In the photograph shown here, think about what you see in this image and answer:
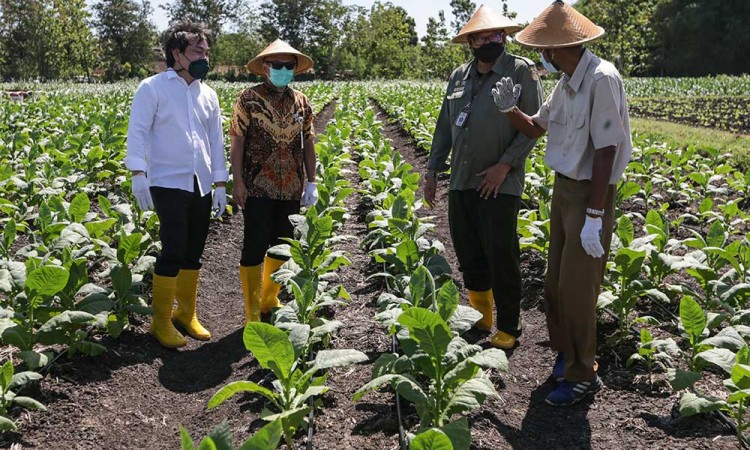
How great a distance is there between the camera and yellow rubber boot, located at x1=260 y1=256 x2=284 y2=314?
4809 mm

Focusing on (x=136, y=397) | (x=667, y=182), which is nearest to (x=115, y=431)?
(x=136, y=397)

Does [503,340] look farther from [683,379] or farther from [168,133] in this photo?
[168,133]

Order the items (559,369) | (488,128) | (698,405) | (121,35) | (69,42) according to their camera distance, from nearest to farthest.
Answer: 1. (698,405)
2. (559,369)
3. (488,128)
4. (69,42)
5. (121,35)

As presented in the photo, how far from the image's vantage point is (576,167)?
11.1ft

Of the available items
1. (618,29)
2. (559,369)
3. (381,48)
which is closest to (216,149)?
(559,369)

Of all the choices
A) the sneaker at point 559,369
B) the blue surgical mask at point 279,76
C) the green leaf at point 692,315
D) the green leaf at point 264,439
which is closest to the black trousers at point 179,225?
the blue surgical mask at point 279,76

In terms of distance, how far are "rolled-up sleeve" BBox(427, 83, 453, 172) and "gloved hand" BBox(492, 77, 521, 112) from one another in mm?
752

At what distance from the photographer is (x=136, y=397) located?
12.4 feet

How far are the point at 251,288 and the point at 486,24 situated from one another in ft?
7.44

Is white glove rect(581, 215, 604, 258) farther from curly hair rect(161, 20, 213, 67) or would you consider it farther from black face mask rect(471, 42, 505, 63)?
curly hair rect(161, 20, 213, 67)

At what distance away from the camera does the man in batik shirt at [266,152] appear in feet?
14.5

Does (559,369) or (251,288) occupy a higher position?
(251,288)

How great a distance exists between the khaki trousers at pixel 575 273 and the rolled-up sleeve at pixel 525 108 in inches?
15.5

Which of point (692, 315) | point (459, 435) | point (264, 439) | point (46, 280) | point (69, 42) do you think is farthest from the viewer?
point (69, 42)
